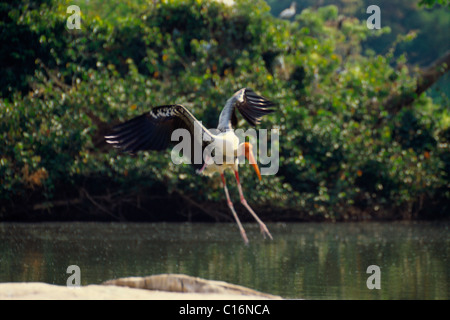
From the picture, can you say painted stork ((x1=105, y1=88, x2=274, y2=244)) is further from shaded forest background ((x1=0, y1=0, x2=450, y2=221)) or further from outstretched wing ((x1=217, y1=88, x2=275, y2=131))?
shaded forest background ((x1=0, y1=0, x2=450, y2=221))

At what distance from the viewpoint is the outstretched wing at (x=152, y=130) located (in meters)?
9.59

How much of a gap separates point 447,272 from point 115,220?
27.1 feet

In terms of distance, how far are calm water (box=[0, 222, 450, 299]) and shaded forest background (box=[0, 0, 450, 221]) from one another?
806 mm

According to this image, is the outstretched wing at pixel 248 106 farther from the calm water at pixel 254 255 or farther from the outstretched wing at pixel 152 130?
the calm water at pixel 254 255

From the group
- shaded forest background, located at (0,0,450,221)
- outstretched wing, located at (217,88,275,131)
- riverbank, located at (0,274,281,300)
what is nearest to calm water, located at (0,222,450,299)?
shaded forest background, located at (0,0,450,221)

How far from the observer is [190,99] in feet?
56.0

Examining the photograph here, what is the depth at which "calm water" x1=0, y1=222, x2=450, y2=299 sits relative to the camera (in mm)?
8938

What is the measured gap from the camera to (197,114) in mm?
16297

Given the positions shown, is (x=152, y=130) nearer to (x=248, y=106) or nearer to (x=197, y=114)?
(x=248, y=106)

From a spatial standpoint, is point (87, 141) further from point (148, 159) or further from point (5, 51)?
point (5, 51)

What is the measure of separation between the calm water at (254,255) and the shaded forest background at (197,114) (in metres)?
0.81

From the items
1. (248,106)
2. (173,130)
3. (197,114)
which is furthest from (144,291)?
(197,114)

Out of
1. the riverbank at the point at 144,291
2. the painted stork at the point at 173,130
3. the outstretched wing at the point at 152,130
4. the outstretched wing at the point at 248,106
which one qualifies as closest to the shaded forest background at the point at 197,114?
the outstretched wing at the point at 248,106
